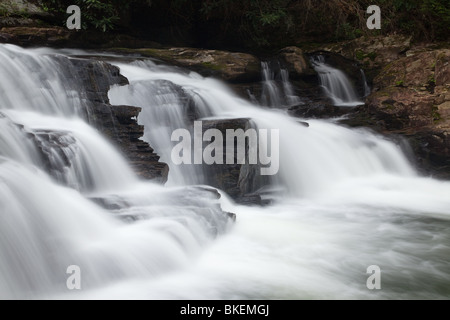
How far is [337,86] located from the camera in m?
11.7

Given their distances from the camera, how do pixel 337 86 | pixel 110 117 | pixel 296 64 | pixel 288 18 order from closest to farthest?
pixel 110 117 → pixel 296 64 → pixel 337 86 → pixel 288 18

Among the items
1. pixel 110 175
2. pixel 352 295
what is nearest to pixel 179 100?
pixel 110 175

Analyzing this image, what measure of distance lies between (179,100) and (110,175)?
8.47 ft

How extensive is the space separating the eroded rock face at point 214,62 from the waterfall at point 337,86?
6.80ft

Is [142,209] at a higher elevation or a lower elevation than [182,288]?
higher

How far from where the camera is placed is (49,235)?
3.78 metres

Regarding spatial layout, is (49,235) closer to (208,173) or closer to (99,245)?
(99,245)

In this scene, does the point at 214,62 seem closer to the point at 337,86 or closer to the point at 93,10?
the point at 93,10
